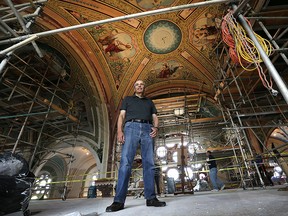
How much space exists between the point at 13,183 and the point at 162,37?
27.2 ft

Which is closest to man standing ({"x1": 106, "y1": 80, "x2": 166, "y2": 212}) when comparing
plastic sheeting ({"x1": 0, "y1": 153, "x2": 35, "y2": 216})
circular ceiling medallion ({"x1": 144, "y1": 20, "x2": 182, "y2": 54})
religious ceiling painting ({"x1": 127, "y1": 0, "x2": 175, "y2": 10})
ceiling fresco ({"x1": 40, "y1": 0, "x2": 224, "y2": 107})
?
plastic sheeting ({"x1": 0, "y1": 153, "x2": 35, "y2": 216})

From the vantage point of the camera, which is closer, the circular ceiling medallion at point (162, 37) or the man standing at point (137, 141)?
the man standing at point (137, 141)

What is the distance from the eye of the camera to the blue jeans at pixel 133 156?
2045mm

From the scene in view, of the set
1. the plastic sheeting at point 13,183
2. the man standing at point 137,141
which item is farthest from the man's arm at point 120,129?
the plastic sheeting at point 13,183

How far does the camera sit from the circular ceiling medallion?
316 inches

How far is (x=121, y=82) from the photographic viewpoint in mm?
9820

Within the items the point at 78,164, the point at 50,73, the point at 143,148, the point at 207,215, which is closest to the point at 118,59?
the point at 50,73

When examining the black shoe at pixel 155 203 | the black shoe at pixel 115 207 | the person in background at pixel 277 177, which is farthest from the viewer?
the person in background at pixel 277 177

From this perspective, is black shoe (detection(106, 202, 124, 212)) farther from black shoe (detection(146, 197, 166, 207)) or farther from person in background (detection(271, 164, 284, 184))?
person in background (detection(271, 164, 284, 184))

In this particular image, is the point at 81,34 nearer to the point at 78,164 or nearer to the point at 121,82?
the point at 121,82

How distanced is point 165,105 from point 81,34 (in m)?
5.24

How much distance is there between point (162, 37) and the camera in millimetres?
8531

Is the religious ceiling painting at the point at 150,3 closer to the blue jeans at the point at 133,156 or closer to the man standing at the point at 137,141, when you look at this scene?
the man standing at the point at 137,141

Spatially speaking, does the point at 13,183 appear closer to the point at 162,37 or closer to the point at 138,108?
the point at 138,108
